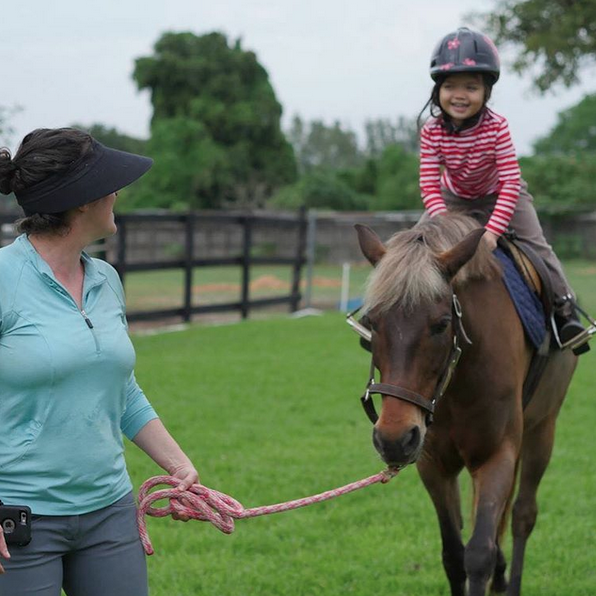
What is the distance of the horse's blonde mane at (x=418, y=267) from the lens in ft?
10.9

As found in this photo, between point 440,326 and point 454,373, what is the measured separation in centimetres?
45

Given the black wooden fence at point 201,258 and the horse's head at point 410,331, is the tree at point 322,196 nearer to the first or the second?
the black wooden fence at point 201,258

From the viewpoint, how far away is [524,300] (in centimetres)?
406

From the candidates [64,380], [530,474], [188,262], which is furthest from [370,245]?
[188,262]

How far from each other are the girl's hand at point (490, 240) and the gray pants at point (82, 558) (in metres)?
2.00

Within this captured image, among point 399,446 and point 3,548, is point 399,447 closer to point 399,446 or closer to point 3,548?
point 399,446

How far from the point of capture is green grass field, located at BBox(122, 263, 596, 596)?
460 cm

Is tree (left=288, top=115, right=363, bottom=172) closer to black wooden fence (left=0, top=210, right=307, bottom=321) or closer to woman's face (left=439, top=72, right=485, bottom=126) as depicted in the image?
black wooden fence (left=0, top=210, right=307, bottom=321)

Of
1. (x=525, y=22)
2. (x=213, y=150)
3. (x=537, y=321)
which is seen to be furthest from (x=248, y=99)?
(x=537, y=321)

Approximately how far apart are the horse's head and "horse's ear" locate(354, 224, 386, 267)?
0.08m

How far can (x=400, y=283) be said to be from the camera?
3.32 metres

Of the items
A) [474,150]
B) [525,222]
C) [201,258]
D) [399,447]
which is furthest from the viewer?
[201,258]

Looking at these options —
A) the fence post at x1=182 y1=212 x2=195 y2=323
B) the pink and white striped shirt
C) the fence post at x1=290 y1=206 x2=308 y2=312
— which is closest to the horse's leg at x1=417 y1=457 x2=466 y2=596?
the pink and white striped shirt

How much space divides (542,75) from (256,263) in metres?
9.42
